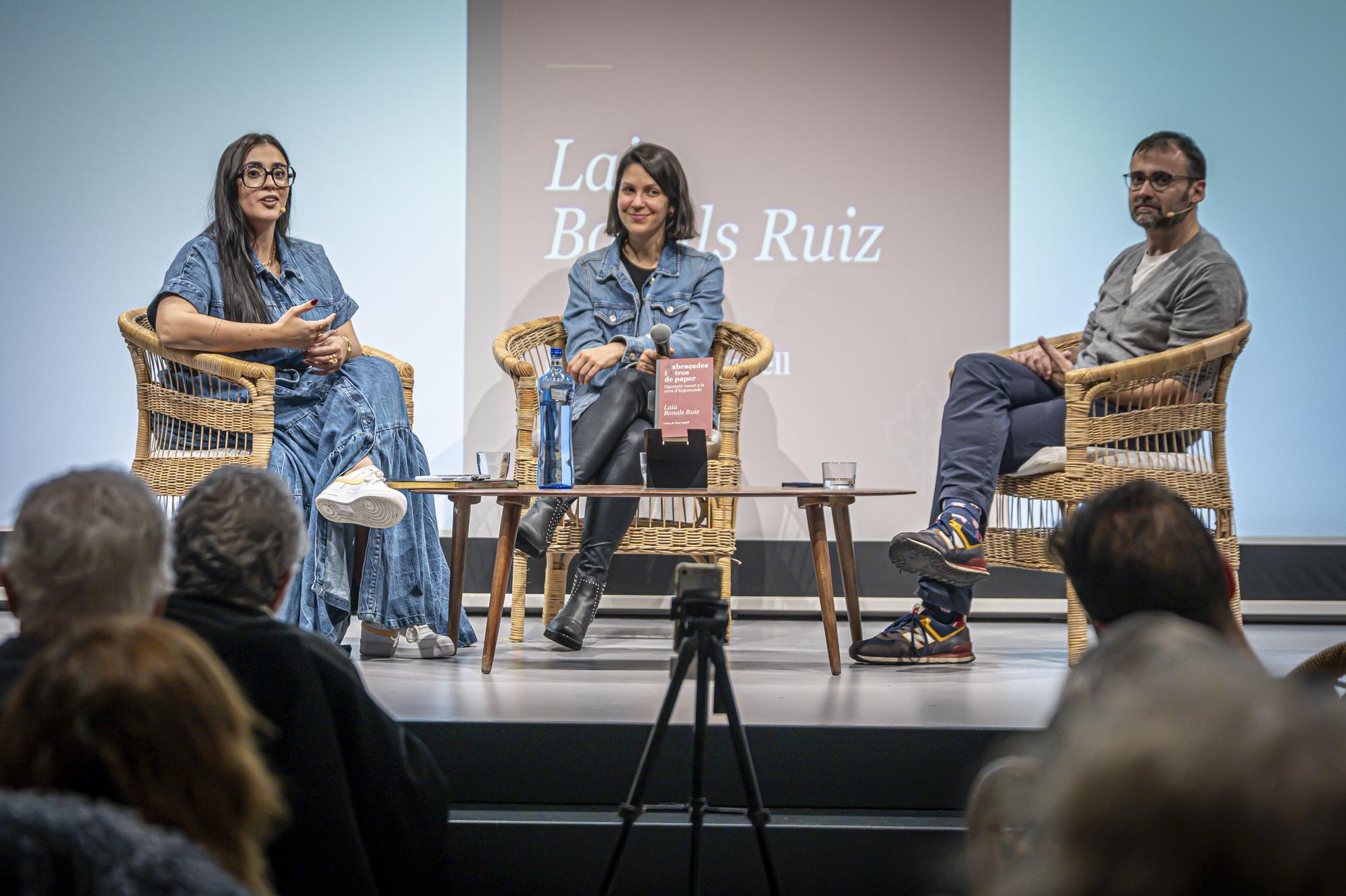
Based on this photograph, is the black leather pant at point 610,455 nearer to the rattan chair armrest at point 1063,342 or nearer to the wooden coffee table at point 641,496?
the wooden coffee table at point 641,496

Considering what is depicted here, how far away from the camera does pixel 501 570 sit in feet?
8.81

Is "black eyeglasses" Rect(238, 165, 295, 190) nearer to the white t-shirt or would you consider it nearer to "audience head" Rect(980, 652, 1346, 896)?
the white t-shirt

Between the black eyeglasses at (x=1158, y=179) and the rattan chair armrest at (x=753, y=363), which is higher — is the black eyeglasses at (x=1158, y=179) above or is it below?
above

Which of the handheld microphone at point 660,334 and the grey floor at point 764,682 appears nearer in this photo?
the grey floor at point 764,682

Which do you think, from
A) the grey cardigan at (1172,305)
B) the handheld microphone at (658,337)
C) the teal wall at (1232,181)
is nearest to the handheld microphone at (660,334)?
the handheld microphone at (658,337)

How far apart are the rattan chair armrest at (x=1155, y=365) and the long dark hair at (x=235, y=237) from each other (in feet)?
6.54

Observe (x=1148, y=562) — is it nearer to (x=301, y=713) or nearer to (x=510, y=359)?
(x=301, y=713)

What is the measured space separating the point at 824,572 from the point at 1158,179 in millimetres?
1333

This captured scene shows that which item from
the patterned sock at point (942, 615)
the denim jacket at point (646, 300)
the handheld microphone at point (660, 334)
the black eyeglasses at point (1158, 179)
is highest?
the black eyeglasses at point (1158, 179)

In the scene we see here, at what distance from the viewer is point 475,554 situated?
4.24m

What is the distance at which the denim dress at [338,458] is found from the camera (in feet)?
9.32

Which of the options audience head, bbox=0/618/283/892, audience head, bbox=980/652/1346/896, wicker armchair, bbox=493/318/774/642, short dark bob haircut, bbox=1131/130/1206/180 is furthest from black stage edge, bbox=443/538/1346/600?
audience head, bbox=980/652/1346/896

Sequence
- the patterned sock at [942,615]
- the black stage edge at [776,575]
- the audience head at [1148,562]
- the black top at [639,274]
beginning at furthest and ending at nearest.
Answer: the black stage edge at [776,575] → the black top at [639,274] → the patterned sock at [942,615] → the audience head at [1148,562]

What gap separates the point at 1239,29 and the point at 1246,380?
123 centimetres
